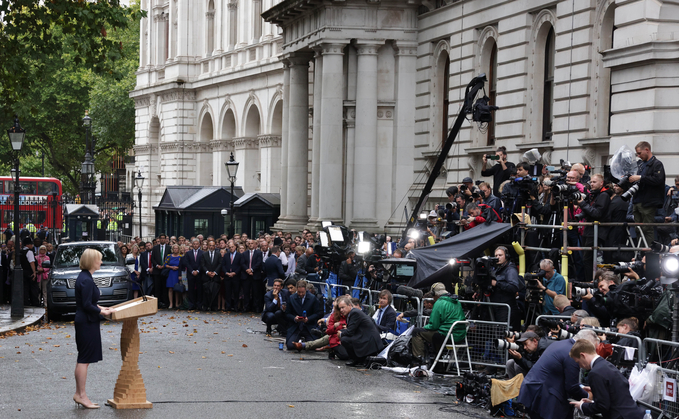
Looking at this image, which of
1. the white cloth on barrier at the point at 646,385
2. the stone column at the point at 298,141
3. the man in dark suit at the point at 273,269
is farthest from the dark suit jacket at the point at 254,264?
the white cloth on barrier at the point at 646,385

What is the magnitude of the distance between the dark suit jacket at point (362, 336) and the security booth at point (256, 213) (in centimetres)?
2351

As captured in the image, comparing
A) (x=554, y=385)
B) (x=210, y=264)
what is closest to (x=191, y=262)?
(x=210, y=264)

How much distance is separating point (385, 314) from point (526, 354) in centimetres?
530

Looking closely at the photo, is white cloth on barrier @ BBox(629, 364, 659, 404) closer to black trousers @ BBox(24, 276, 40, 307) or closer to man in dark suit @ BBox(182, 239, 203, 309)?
man in dark suit @ BBox(182, 239, 203, 309)

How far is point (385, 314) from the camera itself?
1753 centimetres

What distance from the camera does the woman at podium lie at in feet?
38.9

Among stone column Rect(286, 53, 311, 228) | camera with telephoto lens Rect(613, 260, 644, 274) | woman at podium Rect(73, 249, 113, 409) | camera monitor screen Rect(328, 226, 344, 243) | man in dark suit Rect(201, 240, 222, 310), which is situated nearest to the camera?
woman at podium Rect(73, 249, 113, 409)

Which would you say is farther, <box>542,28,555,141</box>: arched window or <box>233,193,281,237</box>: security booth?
<box>233,193,281,237</box>: security booth

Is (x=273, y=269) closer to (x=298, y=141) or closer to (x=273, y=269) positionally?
(x=273, y=269)

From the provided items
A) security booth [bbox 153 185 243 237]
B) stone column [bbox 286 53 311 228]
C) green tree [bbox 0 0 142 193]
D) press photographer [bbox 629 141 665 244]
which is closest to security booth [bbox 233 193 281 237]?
security booth [bbox 153 185 243 237]

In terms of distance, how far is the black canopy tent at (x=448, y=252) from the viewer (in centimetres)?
1608

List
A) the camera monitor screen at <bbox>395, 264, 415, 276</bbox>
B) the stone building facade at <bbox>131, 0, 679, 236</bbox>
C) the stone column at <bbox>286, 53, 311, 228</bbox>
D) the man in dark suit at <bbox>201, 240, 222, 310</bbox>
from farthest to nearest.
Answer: the stone column at <bbox>286, 53, 311, 228</bbox> < the man in dark suit at <bbox>201, 240, 222, 310</bbox> < the stone building facade at <bbox>131, 0, 679, 236</bbox> < the camera monitor screen at <bbox>395, 264, 415, 276</bbox>

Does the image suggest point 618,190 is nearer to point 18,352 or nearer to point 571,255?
point 571,255

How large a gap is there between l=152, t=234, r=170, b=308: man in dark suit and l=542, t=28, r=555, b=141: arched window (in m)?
10.6
